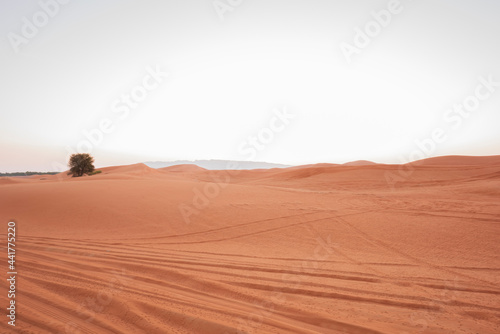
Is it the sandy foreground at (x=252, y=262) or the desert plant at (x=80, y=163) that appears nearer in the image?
the sandy foreground at (x=252, y=262)

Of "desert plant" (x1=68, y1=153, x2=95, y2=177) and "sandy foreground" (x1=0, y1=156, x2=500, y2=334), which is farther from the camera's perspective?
"desert plant" (x1=68, y1=153, x2=95, y2=177)

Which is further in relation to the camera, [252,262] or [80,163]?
[80,163]

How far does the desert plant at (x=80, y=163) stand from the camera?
29000 millimetres

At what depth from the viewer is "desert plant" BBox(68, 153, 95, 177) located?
95.1 ft

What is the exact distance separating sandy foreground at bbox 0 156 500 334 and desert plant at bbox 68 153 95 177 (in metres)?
19.4

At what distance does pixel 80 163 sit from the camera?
29156 mm

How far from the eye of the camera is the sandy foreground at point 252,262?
317 centimetres

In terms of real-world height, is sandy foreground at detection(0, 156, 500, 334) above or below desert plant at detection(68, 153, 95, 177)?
below

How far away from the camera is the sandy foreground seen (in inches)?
125

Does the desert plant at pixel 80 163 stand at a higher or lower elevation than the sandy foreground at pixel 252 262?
higher

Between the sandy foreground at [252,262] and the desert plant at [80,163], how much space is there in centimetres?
1936

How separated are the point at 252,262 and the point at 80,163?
3216cm

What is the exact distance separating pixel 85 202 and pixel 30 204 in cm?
245

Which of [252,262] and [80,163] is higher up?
[80,163]
